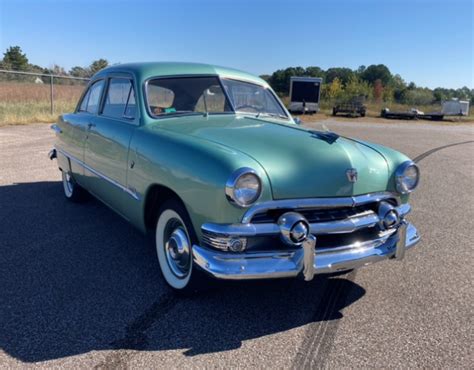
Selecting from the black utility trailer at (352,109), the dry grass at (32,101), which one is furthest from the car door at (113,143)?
the black utility trailer at (352,109)

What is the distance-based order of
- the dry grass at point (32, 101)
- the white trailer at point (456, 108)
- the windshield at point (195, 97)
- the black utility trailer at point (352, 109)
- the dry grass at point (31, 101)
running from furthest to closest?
the white trailer at point (456, 108), the black utility trailer at point (352, 109), the dry grass at point (32, 101), the dry grass at point (31, 101), the windshield at point (195, 97)

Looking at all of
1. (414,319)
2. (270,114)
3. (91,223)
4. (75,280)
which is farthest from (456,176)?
(75,280)

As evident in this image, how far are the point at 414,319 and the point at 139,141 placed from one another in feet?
7.87

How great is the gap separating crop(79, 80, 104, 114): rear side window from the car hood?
1501 mm

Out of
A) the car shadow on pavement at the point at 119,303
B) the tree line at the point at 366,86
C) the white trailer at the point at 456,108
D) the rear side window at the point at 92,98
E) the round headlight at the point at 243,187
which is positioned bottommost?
the car shadow on pavement at the point at 119,303

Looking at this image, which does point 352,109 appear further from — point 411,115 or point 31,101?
point 31,101

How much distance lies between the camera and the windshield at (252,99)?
420cm

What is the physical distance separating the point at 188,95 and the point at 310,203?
187cm

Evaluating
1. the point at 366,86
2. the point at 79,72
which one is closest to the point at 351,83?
the point at 366,86

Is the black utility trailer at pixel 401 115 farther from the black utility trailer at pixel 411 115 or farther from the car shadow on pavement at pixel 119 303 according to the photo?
the car shadow on pavement at pixel 119 303

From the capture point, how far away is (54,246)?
399cm

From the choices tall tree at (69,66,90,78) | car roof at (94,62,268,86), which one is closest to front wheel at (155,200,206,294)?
car roof at (94,62,268,86)

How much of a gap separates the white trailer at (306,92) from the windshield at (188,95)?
95.3 ft

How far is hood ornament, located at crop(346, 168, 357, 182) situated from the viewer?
2.85 metres
